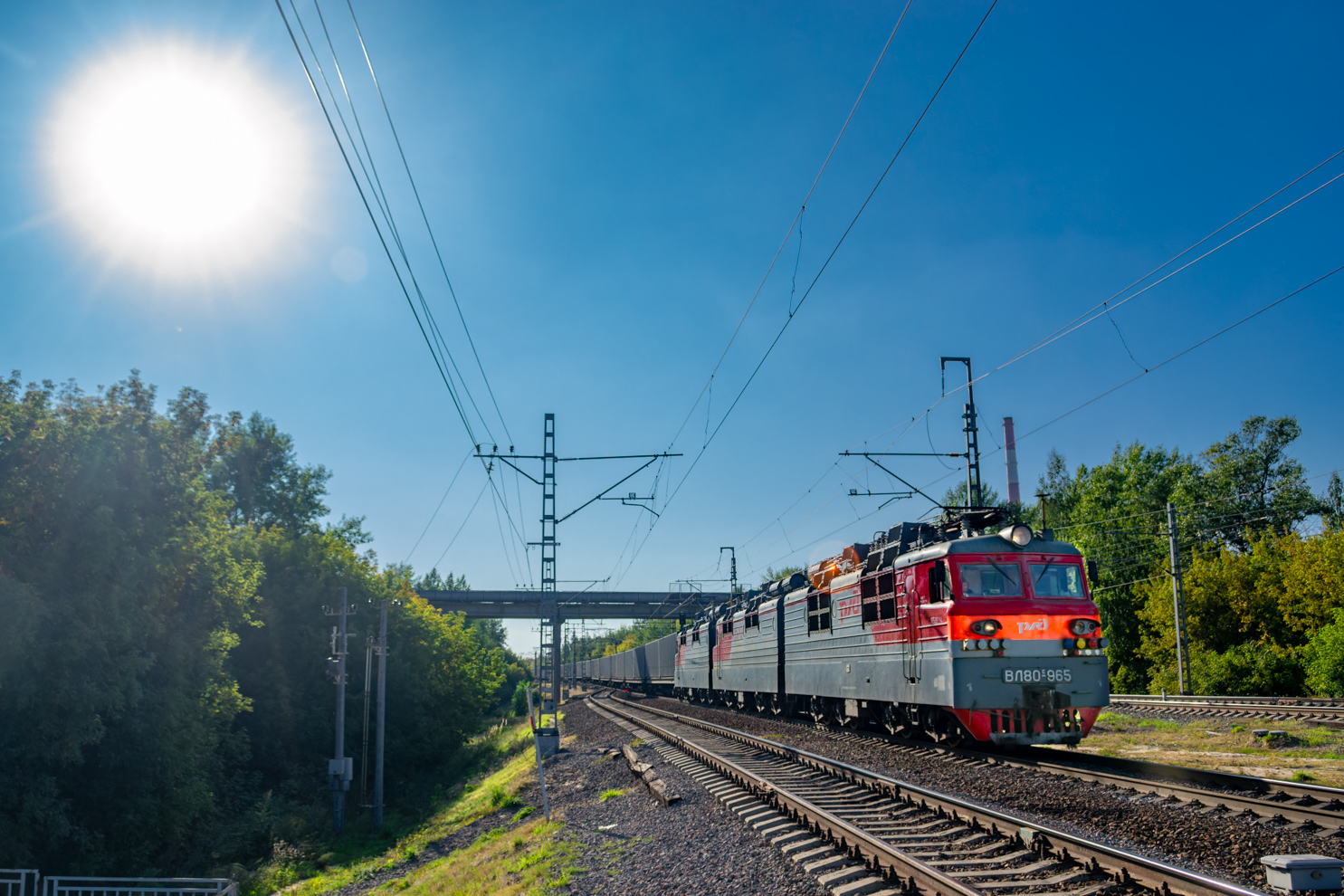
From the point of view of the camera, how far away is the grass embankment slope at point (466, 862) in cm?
1059

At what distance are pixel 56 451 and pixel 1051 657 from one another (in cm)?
2101

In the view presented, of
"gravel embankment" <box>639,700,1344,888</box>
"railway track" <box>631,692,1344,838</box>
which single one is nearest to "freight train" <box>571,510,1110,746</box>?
"railway track" <box>631,692,1344,838</box>

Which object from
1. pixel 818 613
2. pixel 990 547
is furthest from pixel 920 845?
pixel 818 613

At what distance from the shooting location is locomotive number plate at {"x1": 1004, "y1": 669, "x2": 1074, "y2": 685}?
13.6m

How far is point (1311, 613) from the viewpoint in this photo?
1310 inches

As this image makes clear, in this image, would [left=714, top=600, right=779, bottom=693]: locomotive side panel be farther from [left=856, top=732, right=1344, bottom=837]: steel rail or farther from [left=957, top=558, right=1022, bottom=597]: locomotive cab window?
[left=856, top=732, right=1344, bottom=837]: steel rail

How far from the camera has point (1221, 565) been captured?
38.5 metres

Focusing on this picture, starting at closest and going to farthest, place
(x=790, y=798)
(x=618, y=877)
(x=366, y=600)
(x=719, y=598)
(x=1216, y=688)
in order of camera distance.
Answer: (x=618, y=877) < (x=790, y=798) < (x=1216, y=688) < (x=366, y=600) < (x=719, y=598)

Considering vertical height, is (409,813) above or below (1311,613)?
below

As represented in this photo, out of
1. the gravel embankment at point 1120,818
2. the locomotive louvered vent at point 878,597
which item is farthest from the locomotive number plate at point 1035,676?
the locomotive louvered vent at point 878,597

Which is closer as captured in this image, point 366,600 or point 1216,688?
point 1216,688

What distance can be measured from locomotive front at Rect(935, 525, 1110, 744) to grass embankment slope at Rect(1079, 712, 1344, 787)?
2044 millimetres

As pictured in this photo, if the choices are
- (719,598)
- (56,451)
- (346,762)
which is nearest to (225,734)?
(346,762)

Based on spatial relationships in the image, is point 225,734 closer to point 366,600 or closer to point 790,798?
point 366,600
